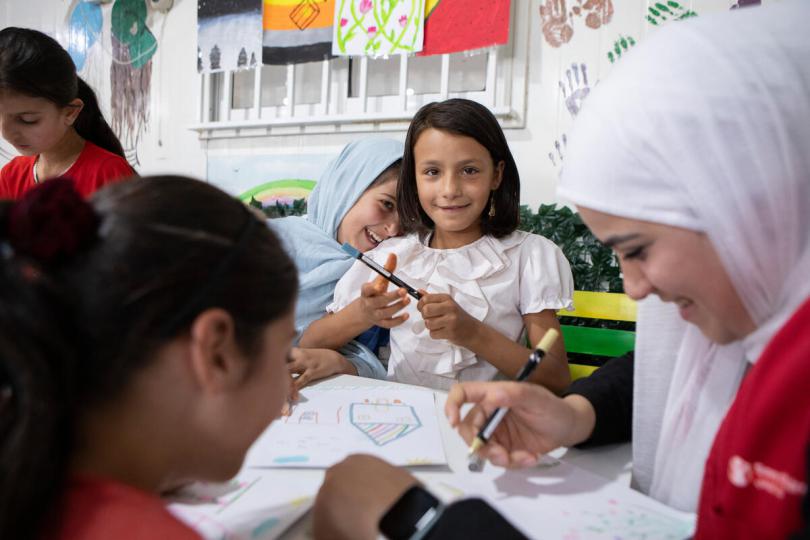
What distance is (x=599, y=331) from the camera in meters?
1.61

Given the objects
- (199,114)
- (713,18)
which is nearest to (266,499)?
(713,18)

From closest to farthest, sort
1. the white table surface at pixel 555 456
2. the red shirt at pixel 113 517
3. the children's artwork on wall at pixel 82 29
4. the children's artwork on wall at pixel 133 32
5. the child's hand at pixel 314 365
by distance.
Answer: the red shirt at pixel 113 517
the white table surface at pixel 555 456
the child's hand at pixel 314 365
the children's artwork on wall at pixel 133 32
the children's artwork on wall at pixel 82 29

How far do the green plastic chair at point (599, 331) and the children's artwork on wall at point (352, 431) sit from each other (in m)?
0.82

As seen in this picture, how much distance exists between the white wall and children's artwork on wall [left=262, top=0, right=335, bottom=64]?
0.34 metres

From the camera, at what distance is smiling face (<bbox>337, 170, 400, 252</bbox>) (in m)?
1.54

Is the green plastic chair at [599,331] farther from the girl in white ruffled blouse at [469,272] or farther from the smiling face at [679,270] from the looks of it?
the smiling face at [679,270]

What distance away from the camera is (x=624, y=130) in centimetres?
56

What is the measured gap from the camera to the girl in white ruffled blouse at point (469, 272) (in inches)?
49.7

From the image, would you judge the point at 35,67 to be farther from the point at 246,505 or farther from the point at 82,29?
the point at 82,29

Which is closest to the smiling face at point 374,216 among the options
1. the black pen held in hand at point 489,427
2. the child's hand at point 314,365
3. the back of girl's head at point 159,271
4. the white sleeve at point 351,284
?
the white sleeve at point 351,284

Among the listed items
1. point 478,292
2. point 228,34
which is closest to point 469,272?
point 478,292

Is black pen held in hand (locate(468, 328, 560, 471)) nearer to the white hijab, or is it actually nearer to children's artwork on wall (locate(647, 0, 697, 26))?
the white hijab

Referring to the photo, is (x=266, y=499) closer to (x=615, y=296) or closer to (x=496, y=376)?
(x=496, y=376)

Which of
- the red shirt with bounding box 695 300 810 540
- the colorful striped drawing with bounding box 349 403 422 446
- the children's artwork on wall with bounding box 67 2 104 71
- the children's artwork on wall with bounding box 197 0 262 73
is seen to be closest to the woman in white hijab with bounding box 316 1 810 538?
the red shirt with bounding box 695 300 810 540
